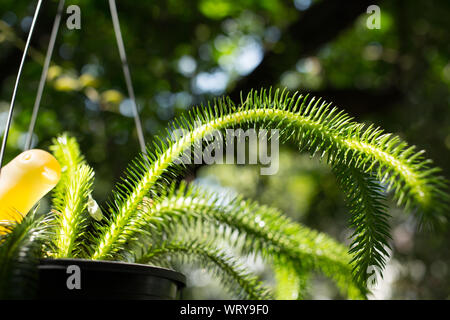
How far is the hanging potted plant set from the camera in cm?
44

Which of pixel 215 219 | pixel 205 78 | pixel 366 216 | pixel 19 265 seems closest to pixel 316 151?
pixel 366 216

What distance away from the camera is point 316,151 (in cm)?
52

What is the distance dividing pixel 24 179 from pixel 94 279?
0.71 ft

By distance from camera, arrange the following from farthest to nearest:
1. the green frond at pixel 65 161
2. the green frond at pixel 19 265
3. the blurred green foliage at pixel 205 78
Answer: the blurred green foliage at pixel 205 78, the green frond at pixel 65 161, the green frond at pixel 19 265

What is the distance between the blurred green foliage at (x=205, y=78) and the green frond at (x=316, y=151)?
109cm

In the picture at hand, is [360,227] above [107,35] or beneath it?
beneath

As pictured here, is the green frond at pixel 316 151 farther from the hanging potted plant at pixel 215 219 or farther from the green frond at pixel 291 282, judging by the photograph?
the green frond at pixel 291 282

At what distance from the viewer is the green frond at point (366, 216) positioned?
501mm

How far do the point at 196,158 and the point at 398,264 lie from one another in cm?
200

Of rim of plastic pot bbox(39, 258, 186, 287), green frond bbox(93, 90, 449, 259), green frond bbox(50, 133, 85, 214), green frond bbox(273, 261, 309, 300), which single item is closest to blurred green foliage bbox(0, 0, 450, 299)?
green frond bbox(50, 133, 85, 214)

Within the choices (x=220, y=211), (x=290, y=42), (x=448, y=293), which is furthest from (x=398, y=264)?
(x=220, y=211)

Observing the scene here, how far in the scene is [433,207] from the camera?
0.40 meters

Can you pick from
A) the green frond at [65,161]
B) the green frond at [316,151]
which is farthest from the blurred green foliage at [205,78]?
the green frond at [316,151]
